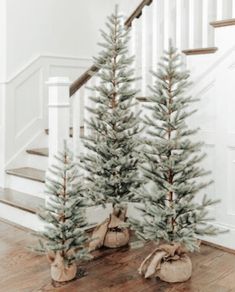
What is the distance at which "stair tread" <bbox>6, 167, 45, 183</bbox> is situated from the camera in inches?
154

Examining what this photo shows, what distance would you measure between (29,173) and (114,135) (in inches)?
55.2

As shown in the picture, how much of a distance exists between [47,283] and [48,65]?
2.80 meters

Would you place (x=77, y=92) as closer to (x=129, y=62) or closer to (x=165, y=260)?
(x=129, y=62)

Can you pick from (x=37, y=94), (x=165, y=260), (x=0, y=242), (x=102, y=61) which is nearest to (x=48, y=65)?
(x=37, y=94)

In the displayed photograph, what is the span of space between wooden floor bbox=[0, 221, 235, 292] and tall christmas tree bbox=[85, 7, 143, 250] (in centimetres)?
46

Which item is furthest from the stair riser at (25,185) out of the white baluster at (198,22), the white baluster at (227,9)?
the white baluster at (227,9)

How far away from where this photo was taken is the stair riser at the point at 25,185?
390 centimetres

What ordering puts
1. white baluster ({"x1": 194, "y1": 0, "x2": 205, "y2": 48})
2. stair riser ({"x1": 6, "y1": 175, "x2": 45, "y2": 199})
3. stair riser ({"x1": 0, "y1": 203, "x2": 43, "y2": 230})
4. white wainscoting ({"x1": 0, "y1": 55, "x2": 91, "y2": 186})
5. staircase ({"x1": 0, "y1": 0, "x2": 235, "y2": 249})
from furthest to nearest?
white wainscoting ({"x1": 0, "y1": 55, "x2": 91, "y2": 186})
stair riser ({"x1": 6, "y1": 175, "x2": 45, "y2": 199})
white baluster ({"x1": 194, "y1": 0, "x2": 205, "y2": 48})
stair riser ({"x1": 0, "y1": 203, "x2": 43, "y2": 230})
staircase ({"x1": 0, "y1": 0, "x2": 235, "y2": 249})

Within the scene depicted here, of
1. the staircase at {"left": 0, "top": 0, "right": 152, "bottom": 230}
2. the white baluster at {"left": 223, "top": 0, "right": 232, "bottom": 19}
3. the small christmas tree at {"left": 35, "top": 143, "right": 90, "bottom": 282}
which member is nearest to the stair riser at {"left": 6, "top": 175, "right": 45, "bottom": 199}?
the staircase at {"left": 0, "top": 0, "right": 152, "bottom": 230}

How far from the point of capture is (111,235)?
320 cm

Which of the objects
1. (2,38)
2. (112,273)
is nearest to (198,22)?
(2,38)

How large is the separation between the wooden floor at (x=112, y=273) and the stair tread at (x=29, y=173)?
82 centimetres

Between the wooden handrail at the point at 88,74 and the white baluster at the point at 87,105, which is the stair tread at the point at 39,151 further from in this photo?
the wooden handrail at the point at 88,74

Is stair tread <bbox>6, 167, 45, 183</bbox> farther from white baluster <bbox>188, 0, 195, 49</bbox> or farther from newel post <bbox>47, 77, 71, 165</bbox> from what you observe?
white baluster <bbox>188, 0, 195, 49</bbox>
